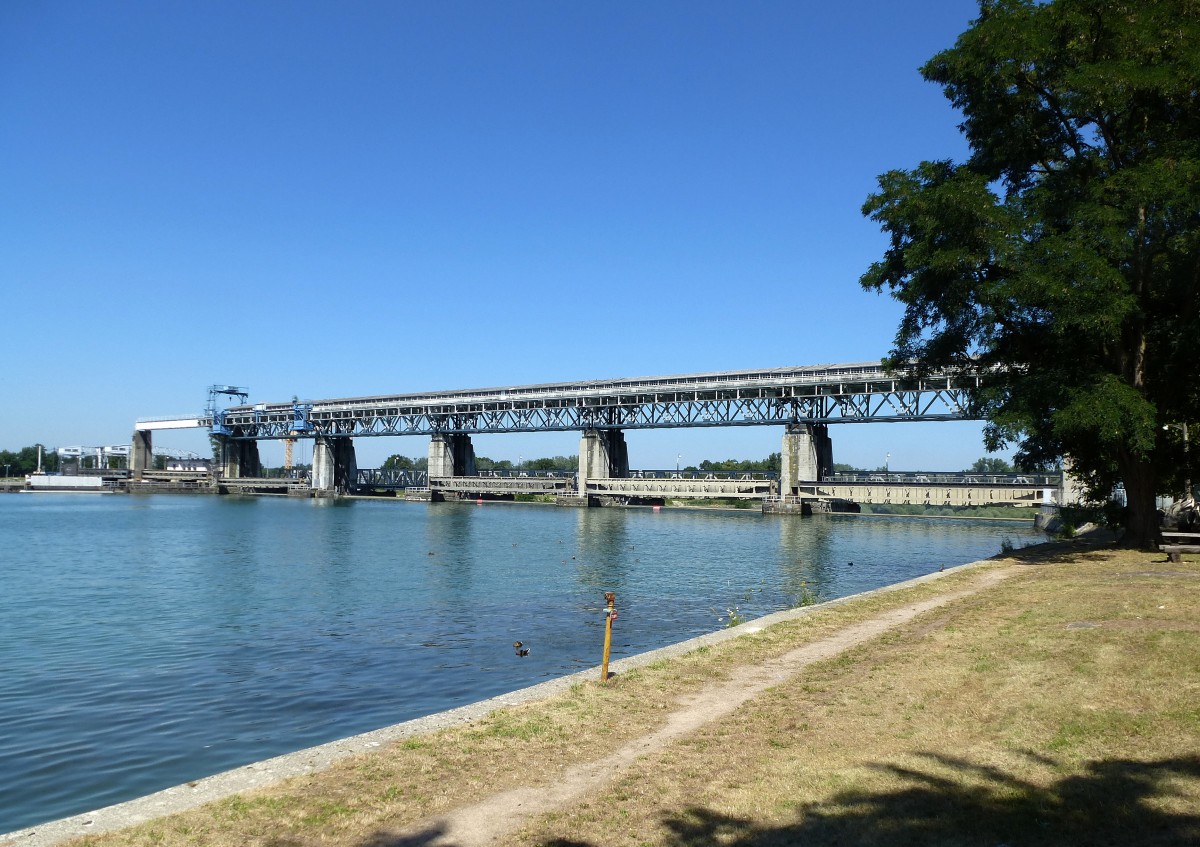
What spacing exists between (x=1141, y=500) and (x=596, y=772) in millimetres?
28604

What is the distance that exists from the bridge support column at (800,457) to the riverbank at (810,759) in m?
100

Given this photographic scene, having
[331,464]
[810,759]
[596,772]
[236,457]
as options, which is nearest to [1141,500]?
[810,759]

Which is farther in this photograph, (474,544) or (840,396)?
(840,396)

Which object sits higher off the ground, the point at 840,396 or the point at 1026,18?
the point at 1026,18

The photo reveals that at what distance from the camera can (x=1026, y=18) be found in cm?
3020

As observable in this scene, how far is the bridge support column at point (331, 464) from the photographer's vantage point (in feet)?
556

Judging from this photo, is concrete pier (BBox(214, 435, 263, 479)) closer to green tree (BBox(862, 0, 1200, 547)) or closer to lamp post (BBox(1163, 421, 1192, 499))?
green tree (BBox(862, 0, 1200, 547))

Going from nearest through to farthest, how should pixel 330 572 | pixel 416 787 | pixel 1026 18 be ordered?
pixel 416 787, pixel 1026 18, pixel 330 572

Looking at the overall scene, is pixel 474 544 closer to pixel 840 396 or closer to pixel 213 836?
pixel 213 836

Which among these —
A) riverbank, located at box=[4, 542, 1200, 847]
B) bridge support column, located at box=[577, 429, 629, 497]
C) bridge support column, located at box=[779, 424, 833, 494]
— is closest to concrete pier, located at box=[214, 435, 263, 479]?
bridge support column, located at box=[577, 429, 629, 497]

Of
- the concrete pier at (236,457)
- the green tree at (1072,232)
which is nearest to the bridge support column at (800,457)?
the green tree at (1072,232)

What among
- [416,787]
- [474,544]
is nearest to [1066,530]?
[474,544]

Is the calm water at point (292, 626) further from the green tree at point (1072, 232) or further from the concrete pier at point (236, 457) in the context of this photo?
the concrete pier at point (236, 457)

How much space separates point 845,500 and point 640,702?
360ft
